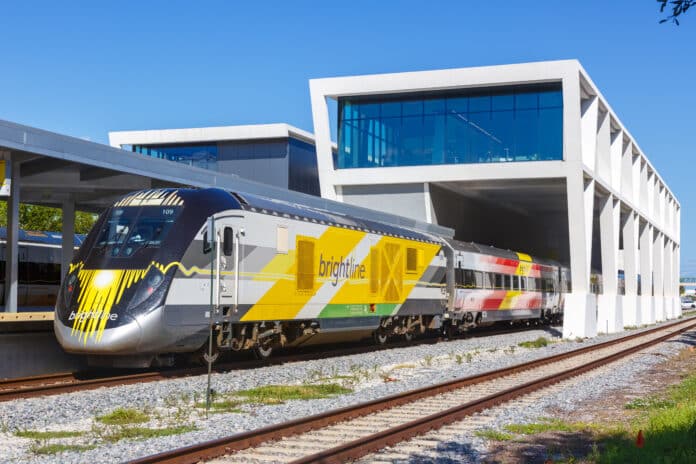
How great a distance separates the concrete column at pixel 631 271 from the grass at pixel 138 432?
3963cm

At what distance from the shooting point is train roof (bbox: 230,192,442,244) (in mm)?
18281

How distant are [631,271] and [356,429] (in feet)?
151

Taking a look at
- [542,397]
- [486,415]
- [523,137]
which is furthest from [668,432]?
[523,137]

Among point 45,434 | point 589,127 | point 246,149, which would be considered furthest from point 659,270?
point 45,434

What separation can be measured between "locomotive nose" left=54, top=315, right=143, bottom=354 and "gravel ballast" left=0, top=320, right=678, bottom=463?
0.75m

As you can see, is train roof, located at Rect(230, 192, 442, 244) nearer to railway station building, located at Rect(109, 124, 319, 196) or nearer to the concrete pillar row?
railway station building, located at Rect(109, 124, 319, 196)

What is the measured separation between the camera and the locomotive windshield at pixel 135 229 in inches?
640

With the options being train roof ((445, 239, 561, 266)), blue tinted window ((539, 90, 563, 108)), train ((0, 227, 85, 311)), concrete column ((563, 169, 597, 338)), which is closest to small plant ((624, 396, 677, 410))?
train roof ((445, 239, 561, 266))

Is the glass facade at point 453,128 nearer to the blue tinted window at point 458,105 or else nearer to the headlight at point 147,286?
the blue tinted window at point 458,105

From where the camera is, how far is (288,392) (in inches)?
593

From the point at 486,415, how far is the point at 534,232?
50.2 m

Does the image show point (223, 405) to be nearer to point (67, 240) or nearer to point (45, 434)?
point (45, 434)

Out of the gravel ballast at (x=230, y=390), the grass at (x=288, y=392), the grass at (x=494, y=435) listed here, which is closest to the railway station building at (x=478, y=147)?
the gravel ballast at (x=230, y=390)

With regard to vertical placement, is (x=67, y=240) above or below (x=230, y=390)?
above
